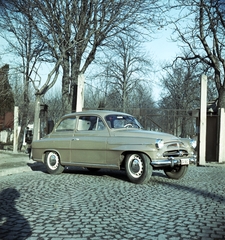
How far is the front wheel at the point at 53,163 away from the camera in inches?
387

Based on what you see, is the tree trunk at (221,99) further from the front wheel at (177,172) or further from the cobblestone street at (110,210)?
the cobblestone street at (110,210)

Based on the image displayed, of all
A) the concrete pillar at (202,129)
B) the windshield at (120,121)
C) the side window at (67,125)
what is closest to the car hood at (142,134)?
the windshield at (120,121)

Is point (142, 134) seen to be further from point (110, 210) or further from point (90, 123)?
point (110, 210)

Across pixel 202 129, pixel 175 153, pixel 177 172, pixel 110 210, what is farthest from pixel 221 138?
pixel 110 210

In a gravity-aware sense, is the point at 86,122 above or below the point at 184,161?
above

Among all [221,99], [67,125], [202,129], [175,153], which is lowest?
[175,153]

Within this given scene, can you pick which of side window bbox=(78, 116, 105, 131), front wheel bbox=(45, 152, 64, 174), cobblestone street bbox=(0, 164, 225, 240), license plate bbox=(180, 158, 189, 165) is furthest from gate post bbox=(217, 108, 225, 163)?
front wheel bbox=(45, 152, 64, 174)

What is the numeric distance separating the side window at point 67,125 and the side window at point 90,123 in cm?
25

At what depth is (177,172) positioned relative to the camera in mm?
9219

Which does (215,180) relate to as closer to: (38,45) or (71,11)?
(71,11)

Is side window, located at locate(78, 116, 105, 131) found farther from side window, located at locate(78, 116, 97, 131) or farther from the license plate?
the license plate

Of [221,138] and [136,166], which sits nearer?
[136,166]

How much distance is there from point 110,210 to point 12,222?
4.80ft

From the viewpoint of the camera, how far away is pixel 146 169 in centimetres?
798
